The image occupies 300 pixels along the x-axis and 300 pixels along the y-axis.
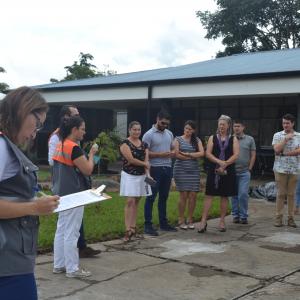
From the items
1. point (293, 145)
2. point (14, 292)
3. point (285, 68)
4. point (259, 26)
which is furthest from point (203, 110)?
point (259, 26)

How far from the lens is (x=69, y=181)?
5.39 metres

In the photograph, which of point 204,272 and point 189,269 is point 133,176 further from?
point 204,272

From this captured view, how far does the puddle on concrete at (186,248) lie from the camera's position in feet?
21.2

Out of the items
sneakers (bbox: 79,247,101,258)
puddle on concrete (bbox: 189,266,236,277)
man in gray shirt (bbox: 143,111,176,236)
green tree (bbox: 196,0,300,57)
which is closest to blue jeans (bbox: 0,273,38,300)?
puddle on concrete (bbox: 189,266,236,277)

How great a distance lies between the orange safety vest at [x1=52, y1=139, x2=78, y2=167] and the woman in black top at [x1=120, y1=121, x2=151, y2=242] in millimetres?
1864

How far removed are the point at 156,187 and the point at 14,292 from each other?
5.42 metres

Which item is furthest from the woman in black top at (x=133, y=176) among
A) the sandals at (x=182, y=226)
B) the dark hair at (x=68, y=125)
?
the dark hair at (x=68, y=125)

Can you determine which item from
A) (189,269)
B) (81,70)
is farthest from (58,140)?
(81,70)

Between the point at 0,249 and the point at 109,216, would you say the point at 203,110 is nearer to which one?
the point at 109,216

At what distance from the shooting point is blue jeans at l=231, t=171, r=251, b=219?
347 inches

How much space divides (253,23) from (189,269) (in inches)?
1427

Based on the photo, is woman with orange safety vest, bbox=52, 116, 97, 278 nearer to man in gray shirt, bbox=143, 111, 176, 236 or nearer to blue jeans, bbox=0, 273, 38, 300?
man in gray shirt, bbox=143, 111, 176, 236

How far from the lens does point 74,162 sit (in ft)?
17.1

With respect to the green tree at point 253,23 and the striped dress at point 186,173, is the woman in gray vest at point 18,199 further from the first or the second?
the green tree at point 253,23
